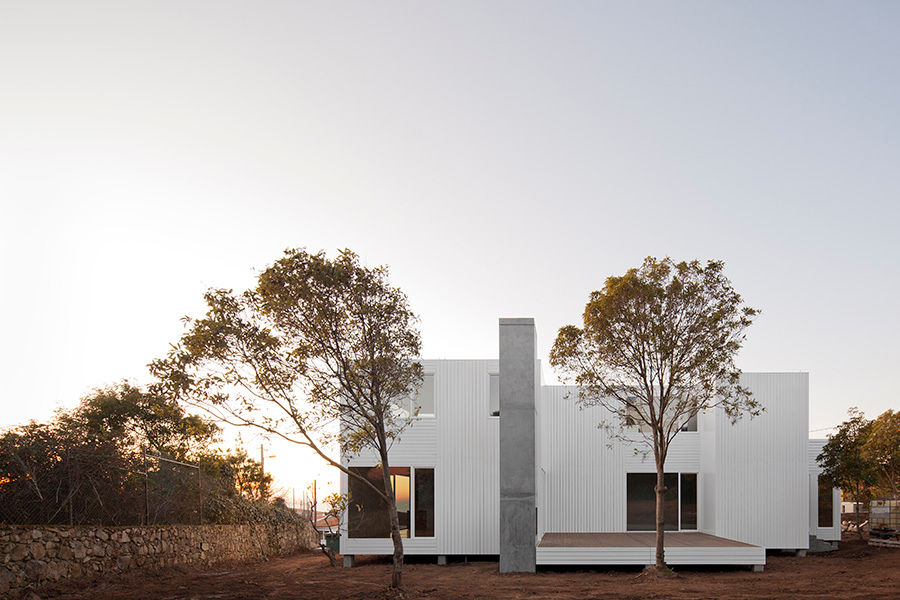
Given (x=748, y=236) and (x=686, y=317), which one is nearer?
(x=686, y=317)

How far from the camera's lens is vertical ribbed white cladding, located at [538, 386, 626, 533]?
2148 centimetres

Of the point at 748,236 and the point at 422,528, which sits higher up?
the point at 748,236

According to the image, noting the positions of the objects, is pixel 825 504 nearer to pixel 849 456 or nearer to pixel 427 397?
pixel 849 456

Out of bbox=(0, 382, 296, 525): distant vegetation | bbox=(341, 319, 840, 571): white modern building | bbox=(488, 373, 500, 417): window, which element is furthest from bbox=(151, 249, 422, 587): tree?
bbox=(488, 373, 500, 417): window

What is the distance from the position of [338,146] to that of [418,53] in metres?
2.61

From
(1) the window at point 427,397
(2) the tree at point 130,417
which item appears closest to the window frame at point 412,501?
(1) the window at point 427,397

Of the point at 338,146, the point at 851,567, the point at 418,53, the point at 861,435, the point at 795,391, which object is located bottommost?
the point at 851,567

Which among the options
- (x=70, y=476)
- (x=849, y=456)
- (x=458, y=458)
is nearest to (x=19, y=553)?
(x=70, y=476)

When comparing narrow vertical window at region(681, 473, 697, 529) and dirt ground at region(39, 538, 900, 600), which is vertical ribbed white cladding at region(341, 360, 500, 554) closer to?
dirt ground at region(39, 538, 900, 600)

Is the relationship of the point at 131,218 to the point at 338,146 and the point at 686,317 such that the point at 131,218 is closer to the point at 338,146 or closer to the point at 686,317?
the point at 338,146

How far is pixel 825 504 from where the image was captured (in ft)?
79.3

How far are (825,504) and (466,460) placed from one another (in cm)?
1280

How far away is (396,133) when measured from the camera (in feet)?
56.0

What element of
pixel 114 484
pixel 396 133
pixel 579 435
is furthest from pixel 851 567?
pixel 114 484
